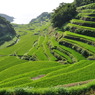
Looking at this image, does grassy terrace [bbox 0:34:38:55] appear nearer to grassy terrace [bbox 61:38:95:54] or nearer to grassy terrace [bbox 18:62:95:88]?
grassy terrace [bbox 61:38:95:54]

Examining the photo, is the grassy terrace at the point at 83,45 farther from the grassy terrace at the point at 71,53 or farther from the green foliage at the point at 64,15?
the green foliage at the point at 64,15

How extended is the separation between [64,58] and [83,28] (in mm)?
24671

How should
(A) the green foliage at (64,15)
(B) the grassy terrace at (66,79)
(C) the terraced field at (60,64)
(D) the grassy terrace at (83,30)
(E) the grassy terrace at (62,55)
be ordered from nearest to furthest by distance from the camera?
(B) the grassy terrace at (66,79) < (C) the terraced field at (60,64) < (E) the grassy terrace at (62,55) < (D) the grassy terrace at (83,30) < (A) the green foliage at (64,15)

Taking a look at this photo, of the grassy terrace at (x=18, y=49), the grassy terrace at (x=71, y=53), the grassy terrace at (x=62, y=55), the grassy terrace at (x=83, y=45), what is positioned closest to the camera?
the grassy terrace at (x=71, y=53)

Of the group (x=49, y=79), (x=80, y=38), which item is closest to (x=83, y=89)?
(x=49, y=79)

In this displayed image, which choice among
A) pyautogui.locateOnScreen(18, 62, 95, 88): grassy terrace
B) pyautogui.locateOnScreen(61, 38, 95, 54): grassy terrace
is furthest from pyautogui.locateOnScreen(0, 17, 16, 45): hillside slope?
pyautogui.locateOnScreen(18, 62, 95, 88): grassy terrace

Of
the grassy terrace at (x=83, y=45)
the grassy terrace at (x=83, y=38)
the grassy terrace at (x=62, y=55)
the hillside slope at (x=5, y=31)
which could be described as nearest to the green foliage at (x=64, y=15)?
the grassy terrace at (x=83, y=38)

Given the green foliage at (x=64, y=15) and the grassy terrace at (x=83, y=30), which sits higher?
the green foliage at (x=64, y=15)

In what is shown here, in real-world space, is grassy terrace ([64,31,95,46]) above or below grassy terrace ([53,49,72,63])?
above

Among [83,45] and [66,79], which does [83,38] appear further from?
[66,79]

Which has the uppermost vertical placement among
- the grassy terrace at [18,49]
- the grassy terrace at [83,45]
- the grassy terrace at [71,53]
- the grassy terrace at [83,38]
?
the grassy terrace at [83,38]

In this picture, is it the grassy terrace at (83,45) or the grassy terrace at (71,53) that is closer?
the grassy terrace at (71,53)

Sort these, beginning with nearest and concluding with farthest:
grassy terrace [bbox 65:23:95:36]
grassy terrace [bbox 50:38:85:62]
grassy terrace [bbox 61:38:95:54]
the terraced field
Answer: the terraced field → grassy terrace [bbox 50:38:85:62] → grassy terrace [bbox 61:38:95:54] → grassy terrace [bbox 65:23:95:36]

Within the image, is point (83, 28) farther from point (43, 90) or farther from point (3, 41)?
point (3, 41)
